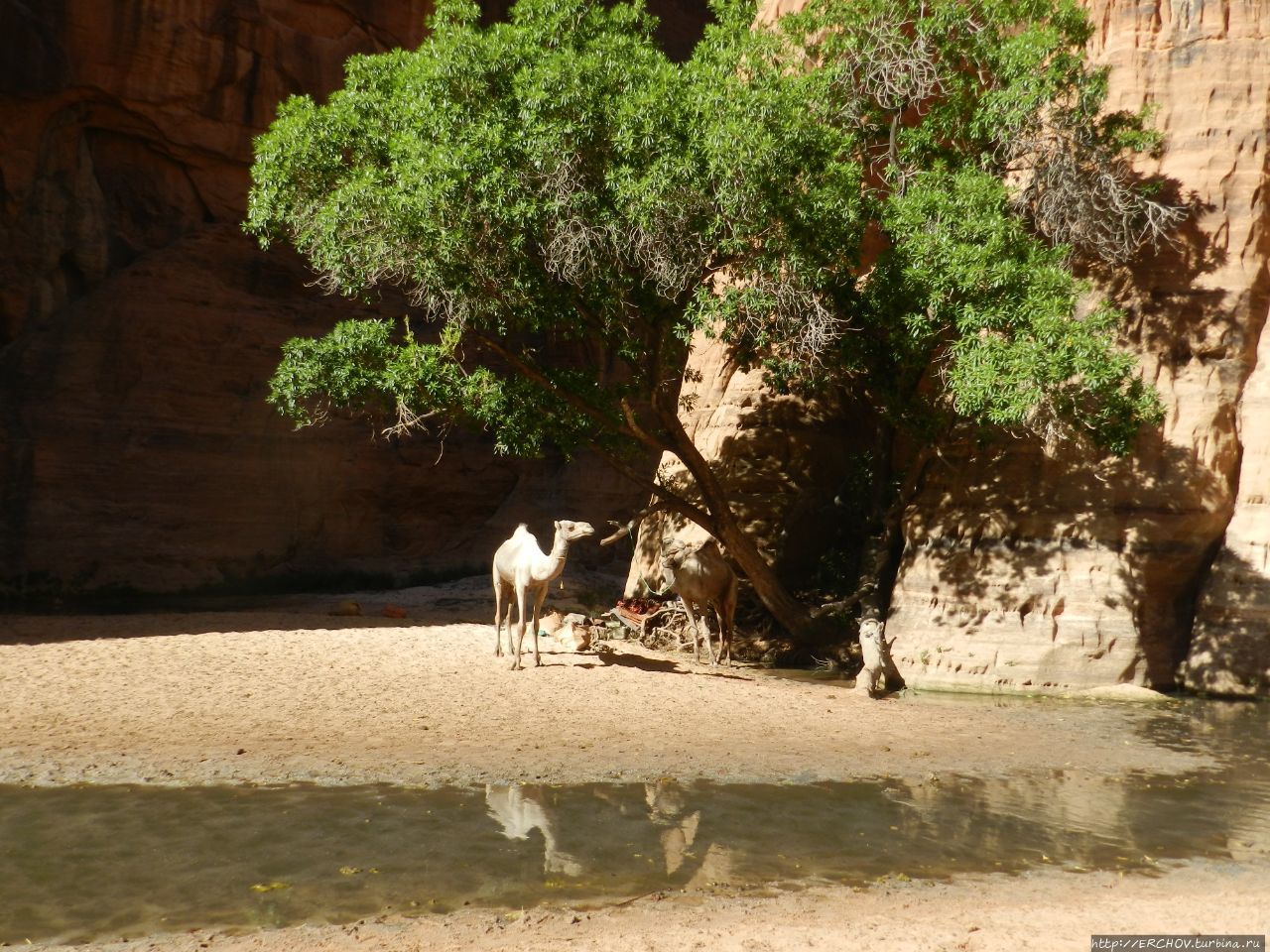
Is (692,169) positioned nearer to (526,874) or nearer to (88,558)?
(526,874)

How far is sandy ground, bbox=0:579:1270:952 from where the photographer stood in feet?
18.1

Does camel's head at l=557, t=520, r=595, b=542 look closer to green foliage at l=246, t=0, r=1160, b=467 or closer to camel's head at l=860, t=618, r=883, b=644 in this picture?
green foliage at l=246, t=0, r=1160, b=467

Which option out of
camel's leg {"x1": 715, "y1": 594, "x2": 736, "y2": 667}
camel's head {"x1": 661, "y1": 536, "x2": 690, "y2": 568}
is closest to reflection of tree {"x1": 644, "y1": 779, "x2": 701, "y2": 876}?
camel's head {"x1": 661, "y1": 536, "x2": 690, "y2": 568}

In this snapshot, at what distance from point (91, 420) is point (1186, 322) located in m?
18.1

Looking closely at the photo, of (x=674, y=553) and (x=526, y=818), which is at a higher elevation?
(x=674, y=553)

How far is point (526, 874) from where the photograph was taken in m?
6.31

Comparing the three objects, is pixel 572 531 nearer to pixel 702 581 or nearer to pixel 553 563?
pixel 553 563

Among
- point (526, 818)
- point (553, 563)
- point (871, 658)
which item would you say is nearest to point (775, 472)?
point (871, 658)

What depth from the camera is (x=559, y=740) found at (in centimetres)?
967

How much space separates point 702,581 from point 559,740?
5033 millimetres

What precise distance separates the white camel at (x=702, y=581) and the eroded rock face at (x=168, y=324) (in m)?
5.56

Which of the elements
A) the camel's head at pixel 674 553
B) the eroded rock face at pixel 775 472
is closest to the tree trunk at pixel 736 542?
the camel's head at pixel 674 553

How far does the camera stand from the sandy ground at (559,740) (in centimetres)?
552

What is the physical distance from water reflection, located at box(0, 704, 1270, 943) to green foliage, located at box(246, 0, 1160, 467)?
17.9 feet
